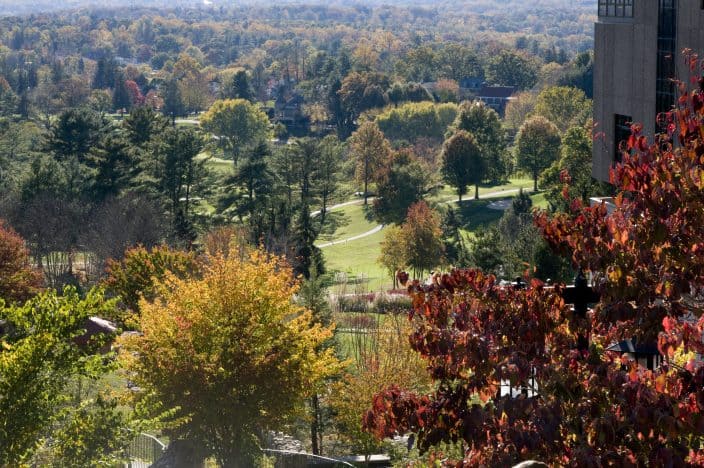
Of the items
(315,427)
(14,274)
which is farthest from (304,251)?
(315,427)

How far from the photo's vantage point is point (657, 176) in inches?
242

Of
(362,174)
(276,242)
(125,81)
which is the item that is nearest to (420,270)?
(276,242)

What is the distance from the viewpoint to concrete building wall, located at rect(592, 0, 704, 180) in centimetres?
2802

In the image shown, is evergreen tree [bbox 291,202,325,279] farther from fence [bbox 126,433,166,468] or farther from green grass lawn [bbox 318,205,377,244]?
fence [bbox 126,433,166,468]

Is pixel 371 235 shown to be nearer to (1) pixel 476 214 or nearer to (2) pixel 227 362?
(1) pixel 476 214

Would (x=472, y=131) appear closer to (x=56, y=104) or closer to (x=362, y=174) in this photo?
(x=362, y=174)

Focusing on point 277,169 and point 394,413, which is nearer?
point 394,413

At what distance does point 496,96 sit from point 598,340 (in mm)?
153220

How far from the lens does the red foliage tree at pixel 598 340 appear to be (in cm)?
592

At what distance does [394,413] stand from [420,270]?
189 ft

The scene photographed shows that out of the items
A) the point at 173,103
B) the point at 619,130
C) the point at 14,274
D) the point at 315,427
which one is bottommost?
the point at 173,103

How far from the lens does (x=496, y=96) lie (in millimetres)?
157500

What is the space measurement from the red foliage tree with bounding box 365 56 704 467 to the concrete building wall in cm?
2180

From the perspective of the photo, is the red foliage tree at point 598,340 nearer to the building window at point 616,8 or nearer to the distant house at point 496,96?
the building window at point 616,8
